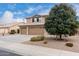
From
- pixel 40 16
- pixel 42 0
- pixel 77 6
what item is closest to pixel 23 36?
pixel 40 16

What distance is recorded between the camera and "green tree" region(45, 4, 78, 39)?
4.23 m

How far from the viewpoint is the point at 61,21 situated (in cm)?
426

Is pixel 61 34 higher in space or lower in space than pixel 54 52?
higher

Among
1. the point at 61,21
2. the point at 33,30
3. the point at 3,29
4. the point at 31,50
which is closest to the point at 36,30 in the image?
the point at 33,30

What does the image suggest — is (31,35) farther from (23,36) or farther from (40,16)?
(40,16)

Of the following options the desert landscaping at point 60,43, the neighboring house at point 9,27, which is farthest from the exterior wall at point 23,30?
the desert landscaping at point 60,43

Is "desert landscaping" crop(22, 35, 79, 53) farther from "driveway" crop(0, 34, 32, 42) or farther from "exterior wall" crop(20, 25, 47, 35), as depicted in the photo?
"exterior wall" crop(20, 25, 47, 35)

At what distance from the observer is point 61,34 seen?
427 cm

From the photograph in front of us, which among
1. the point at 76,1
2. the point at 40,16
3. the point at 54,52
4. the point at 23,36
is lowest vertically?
the point at 54,52

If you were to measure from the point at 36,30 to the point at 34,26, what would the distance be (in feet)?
0.37

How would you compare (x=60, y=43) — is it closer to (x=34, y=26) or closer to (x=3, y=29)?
(x=34, y=26)

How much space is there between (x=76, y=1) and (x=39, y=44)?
119 cm

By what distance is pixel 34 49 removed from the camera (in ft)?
14.0

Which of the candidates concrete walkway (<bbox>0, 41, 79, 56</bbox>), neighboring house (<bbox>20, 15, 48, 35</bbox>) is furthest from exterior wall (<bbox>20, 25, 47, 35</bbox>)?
concrete walkway (<bbox>0, 41, 79, 56</bbox>)
